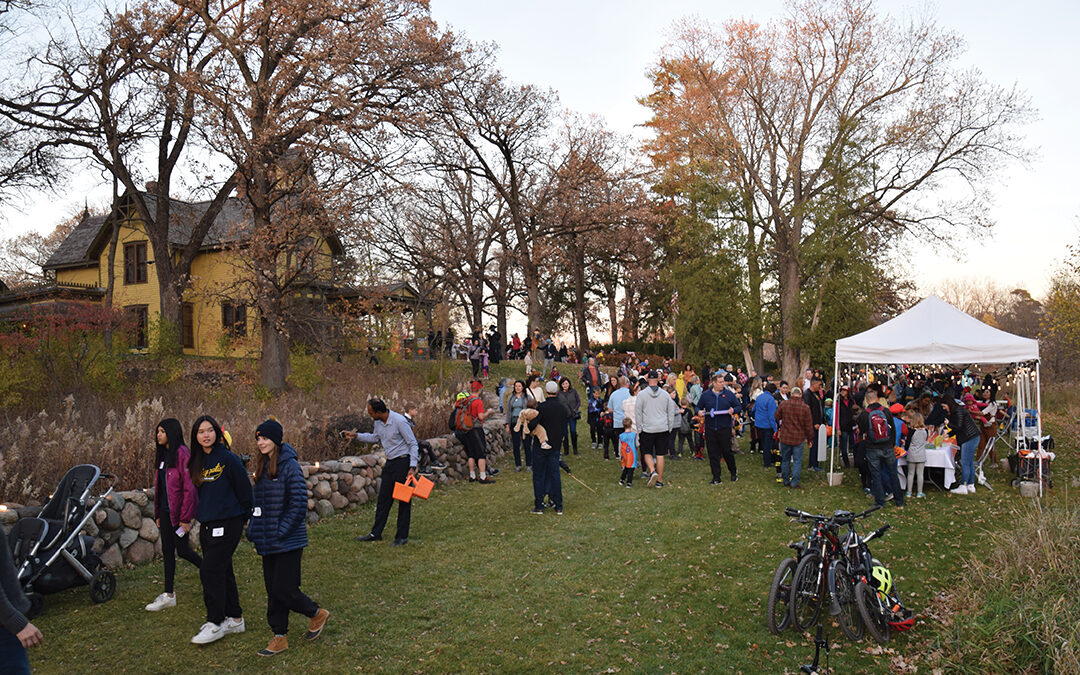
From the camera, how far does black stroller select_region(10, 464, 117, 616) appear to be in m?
6.68

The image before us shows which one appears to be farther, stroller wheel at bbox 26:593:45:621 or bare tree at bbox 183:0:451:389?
bare tree at bbox 183:0:451:389

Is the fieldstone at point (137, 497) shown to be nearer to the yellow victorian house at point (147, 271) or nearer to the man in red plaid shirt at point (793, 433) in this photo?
the man in red plaid shirt at point (793, 433)

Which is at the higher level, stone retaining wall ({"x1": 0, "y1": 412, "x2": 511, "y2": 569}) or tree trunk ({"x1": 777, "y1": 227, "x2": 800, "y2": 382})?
tree trunk ({"x1": 777, "y1": 227, "x2": 800, "y2": 382})

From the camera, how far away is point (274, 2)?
60.7 ft

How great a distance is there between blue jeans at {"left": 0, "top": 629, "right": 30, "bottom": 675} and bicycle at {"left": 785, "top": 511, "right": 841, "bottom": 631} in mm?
5336

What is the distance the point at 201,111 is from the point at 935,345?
17.9 metres

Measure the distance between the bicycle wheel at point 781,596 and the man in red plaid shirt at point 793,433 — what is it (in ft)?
20.7

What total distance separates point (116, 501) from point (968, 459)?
1235cm

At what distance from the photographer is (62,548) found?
688 centimetres

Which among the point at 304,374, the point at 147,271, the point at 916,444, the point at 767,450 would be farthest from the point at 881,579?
the point at 147,271

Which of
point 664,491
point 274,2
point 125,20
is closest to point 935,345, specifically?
point 664,491

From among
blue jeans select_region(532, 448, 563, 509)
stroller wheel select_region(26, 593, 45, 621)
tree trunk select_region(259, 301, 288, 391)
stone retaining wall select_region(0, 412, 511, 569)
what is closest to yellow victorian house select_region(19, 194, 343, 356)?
tree trunk select_region(259, 301, 288, 391)

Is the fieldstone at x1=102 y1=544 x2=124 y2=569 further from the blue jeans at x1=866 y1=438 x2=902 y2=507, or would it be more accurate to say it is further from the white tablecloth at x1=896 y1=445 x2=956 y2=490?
the white tablecloth at x1=896 y1=445 x2=956 y2=490

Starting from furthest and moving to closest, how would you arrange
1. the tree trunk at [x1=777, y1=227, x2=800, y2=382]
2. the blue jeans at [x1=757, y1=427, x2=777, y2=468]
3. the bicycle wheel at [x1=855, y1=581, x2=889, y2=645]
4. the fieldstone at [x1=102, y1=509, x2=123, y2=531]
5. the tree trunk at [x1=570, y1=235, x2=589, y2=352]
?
the tree trunk at [x1=570, y1=235, x2=589, y2=352] < the tree trunk at [x1=777, y1=227, x2=800, y2=382] < the blue jeans at [x1=757, y1=427, x2=777, y2=468] < the fieldstone at [x1=102, y1=509, x2=123, y2=531] < the bicycle wheel at [x1=855, y1=581, x2=889, y2=645]
